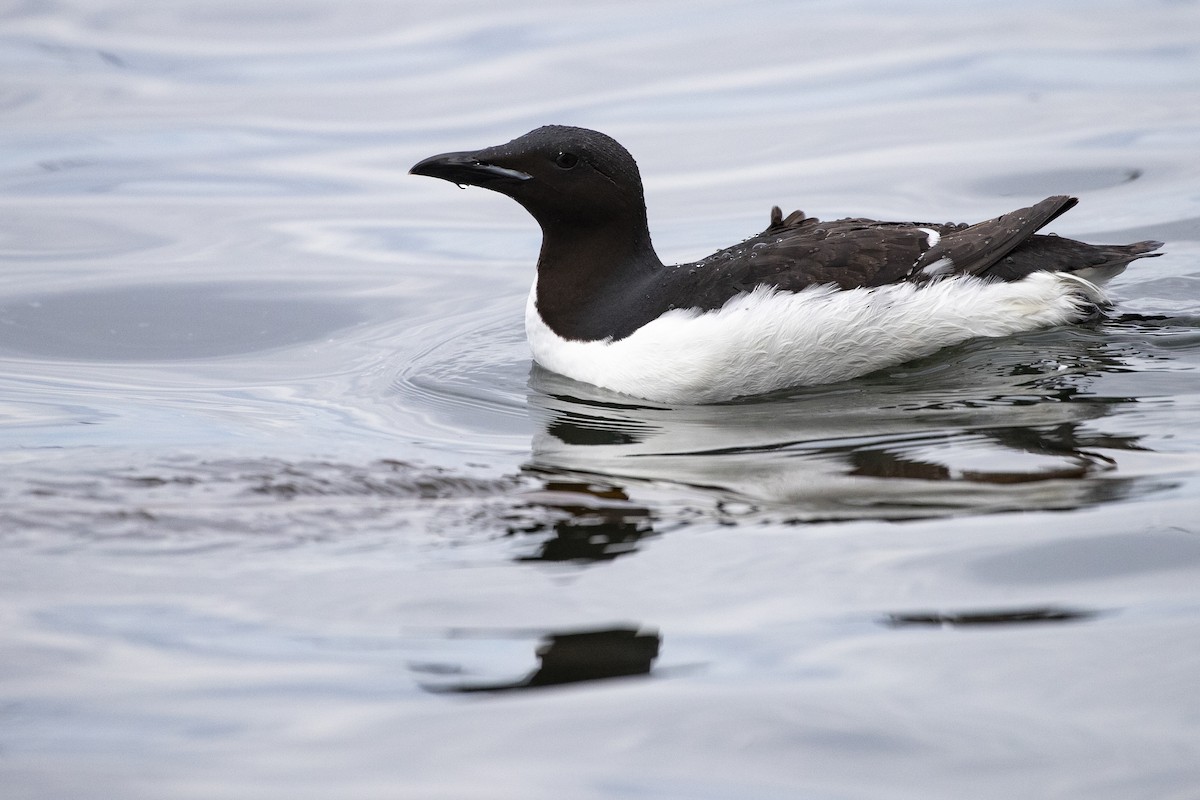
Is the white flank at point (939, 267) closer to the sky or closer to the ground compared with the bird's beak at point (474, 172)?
closer to the ground

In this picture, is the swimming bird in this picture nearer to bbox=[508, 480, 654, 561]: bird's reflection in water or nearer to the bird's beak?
the bird's beak

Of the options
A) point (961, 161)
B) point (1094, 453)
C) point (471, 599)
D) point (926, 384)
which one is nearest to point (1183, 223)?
point (961, 161)

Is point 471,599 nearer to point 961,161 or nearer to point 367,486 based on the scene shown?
point 367,486

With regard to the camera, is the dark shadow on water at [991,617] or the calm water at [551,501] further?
the dark shadow on water at [991,617]

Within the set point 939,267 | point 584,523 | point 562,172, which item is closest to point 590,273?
point 562,172

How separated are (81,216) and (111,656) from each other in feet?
22.4

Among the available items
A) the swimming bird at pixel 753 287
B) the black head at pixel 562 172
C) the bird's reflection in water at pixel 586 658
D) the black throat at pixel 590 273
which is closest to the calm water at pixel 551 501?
the bird's reflection in water at pixel 586 658

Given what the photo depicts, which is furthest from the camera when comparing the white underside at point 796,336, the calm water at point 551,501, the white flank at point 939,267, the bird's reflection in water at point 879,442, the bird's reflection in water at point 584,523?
the white flank at point 939,267

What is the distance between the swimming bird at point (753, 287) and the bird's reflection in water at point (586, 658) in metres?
2.55

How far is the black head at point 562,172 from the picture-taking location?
6.49m

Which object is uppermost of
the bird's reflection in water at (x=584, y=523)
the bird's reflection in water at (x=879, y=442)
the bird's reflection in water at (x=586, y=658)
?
the bird's reflection in water at (x=879, y=442)

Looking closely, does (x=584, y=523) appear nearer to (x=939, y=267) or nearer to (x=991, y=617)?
(x=991, y=617)

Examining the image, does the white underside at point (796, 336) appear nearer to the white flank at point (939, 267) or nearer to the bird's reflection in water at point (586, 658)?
the white flank at point (939, 267)

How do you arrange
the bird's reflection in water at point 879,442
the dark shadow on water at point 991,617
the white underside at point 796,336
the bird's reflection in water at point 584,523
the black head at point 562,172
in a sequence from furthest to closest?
1. the black head at point 562,172
2. the white underside at point 796,336
3. the bird's reflection in water at point 879,442
4. the bird's reflection in water at point 584,523
5. the dark shadow on water at point 991,617
